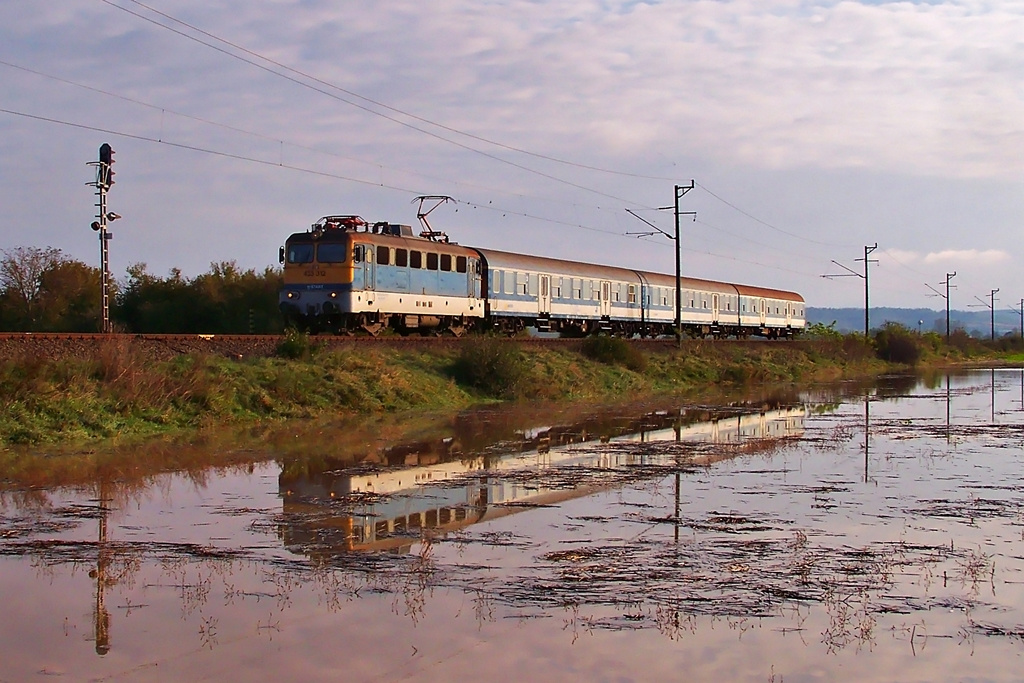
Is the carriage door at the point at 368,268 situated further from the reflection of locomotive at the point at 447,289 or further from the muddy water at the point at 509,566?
the muddy water at the point at 509,566

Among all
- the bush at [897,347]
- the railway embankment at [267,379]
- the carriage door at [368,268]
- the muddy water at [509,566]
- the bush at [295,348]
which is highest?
the carriage door at [368,268]

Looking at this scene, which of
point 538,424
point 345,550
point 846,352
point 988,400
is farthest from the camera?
point 846,352

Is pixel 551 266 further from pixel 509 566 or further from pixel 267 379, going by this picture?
pixel 509 566

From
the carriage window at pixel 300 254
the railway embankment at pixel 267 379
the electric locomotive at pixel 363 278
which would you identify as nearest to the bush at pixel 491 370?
the railway embankment at pixel 267 379

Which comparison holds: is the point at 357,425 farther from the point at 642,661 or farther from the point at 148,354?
the point at 642,661

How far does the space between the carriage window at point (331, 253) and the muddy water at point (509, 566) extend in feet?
45.4

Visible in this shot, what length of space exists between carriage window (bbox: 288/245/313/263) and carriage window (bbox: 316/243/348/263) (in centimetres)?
33

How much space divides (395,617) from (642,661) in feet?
6.09

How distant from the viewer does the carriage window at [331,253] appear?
31.3m

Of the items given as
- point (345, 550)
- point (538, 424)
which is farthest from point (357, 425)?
point (345, 550)

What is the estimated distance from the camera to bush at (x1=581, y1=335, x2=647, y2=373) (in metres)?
39.9

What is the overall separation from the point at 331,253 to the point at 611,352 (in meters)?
12.5

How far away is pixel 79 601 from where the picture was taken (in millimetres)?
8289

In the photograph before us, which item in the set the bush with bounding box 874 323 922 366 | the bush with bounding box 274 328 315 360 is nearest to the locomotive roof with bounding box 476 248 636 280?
the bush with bounding box 274 328 315 360
